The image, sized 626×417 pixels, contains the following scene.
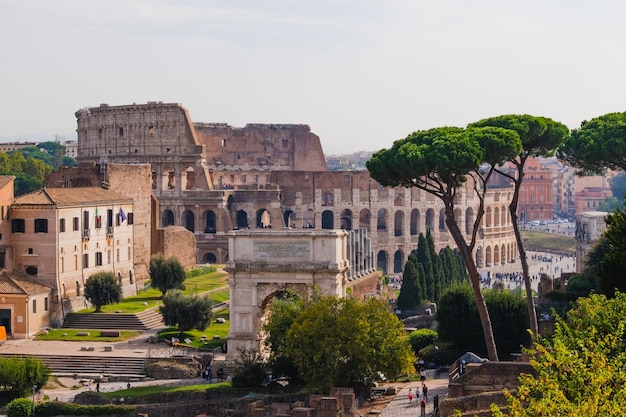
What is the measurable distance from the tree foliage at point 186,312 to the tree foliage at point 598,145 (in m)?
14.4

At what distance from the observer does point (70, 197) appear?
54.8 m

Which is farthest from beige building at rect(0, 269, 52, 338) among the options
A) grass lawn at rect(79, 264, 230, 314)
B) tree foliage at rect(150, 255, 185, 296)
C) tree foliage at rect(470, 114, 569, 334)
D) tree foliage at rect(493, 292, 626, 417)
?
tree foliage at rect(493, 292, 626, 417)

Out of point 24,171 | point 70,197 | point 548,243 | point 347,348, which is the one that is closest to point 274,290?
point 347,348

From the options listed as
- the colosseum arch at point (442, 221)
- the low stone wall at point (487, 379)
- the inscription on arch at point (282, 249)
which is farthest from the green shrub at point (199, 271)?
the colosseum arch at point (442, 221)

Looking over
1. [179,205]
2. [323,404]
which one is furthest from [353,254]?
[179,205]

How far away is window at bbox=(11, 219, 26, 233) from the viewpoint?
5275 centimetres

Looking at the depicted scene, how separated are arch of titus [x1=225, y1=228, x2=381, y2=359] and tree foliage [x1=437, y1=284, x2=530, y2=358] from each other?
385 centimetres

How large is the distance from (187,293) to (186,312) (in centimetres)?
769

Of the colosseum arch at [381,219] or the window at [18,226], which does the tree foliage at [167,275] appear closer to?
the window at [18,226]

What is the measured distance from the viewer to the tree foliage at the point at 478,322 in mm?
44094

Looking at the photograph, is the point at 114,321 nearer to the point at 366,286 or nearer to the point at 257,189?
the point at 366,286

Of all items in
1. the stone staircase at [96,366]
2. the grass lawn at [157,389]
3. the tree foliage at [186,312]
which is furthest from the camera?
the tree foliage at [186,312]

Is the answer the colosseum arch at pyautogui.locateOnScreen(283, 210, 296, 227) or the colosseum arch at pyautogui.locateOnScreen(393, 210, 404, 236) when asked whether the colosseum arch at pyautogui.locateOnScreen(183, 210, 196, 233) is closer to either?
the colosseum arch at pyautogui.locateOnScreen(283, 210, 296, 227)

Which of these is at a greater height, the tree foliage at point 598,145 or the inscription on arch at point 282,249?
the tree foliage at point 598,145
